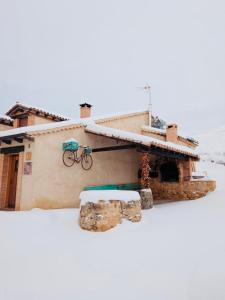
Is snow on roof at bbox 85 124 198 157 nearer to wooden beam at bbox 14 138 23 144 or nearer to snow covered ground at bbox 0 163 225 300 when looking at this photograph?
wooden beam at bbox 14 138 23 144

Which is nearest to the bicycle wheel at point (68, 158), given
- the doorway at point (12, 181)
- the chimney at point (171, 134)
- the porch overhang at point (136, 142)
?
the porch overhang at point (136, 142)

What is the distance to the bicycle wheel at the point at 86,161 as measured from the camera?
11.2 metres

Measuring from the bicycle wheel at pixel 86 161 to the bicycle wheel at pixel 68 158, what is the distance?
585 millimetres

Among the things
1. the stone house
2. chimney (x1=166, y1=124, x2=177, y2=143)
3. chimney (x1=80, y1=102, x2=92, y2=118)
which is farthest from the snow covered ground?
chimney (x1=80, y1=102, x2=92, y2=118)

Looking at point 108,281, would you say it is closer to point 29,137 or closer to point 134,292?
point 134,292

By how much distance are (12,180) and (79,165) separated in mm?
2933

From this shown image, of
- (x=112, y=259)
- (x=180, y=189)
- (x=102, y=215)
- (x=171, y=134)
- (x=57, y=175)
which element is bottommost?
(x=112, y=259)

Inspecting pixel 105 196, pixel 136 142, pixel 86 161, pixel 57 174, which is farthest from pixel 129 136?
pixel 105 196

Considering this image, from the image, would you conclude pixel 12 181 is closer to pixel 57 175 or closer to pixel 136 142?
pixel 57 175

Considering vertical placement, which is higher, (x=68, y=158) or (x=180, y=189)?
(x=68, y=158)

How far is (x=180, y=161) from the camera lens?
13133 millimetres

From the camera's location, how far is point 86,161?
37.3 ft

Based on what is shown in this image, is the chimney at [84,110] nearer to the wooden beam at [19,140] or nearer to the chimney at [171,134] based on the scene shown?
the chimney at [171,134]

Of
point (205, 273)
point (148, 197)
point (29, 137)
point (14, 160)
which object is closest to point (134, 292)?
point (205, 273)
